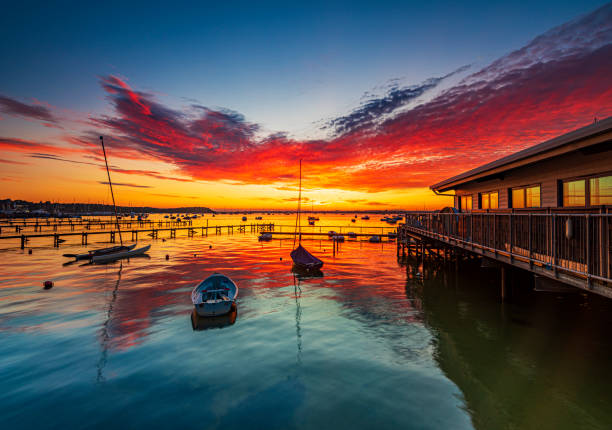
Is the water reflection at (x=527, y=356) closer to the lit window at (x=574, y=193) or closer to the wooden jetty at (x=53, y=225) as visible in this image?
the lit window at (x=574, y=193)

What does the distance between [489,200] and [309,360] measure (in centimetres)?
1871

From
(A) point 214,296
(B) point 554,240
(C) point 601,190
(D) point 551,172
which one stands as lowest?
(A) point 214,296

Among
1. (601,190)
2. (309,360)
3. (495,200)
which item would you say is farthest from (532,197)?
(309,360)

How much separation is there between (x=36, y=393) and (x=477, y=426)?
43.8 ft

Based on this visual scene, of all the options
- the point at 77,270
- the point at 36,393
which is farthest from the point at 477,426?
the point at 77,270

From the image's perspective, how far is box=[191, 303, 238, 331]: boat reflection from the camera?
14.5 metres

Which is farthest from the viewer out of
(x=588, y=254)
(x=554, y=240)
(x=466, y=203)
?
(x=466, y=203)

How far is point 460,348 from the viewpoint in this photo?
11.6m

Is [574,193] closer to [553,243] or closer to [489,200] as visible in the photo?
[553,243]

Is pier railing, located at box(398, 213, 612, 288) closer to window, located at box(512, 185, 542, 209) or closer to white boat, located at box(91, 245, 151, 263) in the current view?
window, located at box(512, 185, 542, 209)

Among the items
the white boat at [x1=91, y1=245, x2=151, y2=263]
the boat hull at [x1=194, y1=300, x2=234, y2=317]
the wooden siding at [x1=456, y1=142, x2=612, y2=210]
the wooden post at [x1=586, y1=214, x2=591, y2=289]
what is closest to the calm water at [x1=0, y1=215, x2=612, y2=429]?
the boat hull at [x1=194, y1=300, x2=234, y2=317]

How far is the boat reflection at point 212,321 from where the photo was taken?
47.7ft

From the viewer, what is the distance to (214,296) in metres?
17.2

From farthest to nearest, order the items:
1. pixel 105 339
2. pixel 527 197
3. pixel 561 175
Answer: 1. pixel 527 197
2. pixel 561 175
3. pixel 105 339
